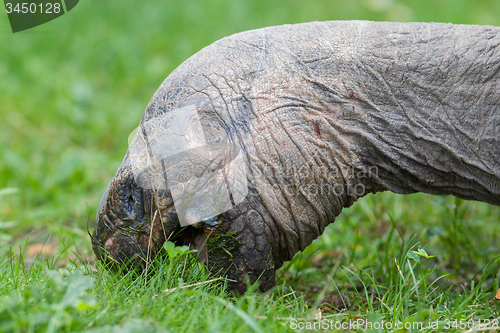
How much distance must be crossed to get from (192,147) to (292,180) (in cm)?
53

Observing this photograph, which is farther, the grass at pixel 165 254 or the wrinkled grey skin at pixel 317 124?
the wrinkled grey skin at pixel 317 124

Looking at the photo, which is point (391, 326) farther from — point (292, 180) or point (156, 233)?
point (156, 233)

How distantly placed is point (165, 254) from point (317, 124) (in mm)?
1010

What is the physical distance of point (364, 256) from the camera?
149 inches

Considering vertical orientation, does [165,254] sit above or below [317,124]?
below

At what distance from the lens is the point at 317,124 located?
2.51m

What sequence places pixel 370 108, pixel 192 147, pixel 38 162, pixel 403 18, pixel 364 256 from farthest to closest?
pixel 403 18 < pixel 38 162 < pixel 364 256 < pixel 370 108 < pixel 192 147

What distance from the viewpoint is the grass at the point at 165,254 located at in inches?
82.4

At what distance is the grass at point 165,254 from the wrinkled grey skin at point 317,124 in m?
0.25

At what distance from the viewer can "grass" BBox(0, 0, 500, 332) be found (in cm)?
209

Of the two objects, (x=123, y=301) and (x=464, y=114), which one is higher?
(x=464, y=114)

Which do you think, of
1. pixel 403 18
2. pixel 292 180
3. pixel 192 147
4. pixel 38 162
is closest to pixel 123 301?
pixel 192 147

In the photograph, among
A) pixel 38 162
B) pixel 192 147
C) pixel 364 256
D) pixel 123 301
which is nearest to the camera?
pixel 123 301

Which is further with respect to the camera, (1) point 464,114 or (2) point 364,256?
(2) point 364,256
